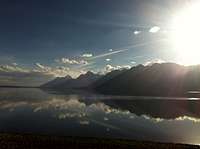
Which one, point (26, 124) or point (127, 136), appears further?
point (26, 124)

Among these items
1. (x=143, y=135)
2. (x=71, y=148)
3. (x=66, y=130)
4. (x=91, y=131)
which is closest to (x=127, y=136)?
(x=143, y=135)

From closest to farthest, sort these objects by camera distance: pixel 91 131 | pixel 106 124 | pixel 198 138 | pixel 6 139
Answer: pixel 6 139
pixel 198 138
pixel 91 131
pixel 106 124

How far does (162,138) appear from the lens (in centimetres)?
6412

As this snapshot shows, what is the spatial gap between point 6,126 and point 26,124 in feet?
17.9

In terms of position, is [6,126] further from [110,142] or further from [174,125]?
[174,125]

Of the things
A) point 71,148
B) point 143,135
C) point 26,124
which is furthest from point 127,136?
point 26,124

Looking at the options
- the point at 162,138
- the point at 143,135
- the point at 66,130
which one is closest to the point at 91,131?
the point at 66,130

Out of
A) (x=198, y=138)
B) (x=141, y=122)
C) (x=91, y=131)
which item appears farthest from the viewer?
(x=141, y=122)

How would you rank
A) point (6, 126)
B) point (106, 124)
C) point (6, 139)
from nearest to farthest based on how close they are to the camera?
point (6, 139) < point (6, 126) < point (106, 124)

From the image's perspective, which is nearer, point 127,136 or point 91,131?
point 127,136

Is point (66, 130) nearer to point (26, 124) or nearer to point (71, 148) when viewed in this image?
point (26, 124)

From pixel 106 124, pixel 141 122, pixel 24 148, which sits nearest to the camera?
pixel 24 148

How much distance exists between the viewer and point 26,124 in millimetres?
78188

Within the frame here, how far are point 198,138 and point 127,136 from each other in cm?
1505
